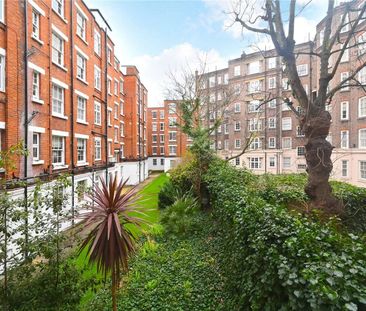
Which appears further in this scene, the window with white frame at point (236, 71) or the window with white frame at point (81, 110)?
the window with white frame at point (236, 71)

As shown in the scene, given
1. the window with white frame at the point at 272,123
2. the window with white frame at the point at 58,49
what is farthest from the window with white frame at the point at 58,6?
the window with white frame at the point at 272,123

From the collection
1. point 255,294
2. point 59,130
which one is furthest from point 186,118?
point 255,294

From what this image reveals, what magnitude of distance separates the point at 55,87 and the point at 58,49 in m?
2.43

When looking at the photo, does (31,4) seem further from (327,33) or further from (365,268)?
(365,268)

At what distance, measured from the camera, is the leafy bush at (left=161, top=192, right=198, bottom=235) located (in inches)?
413

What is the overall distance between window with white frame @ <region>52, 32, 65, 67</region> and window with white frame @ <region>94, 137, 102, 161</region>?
7.06 m

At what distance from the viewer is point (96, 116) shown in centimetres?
2052

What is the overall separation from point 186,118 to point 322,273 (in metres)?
14.7

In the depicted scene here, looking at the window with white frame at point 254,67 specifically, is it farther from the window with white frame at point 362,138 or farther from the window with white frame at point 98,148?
the window with white frame at point 98,148

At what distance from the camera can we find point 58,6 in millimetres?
14352

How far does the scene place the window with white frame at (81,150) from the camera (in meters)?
16.9

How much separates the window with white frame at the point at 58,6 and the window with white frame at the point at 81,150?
8.17 metres

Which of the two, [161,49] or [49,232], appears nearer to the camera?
[49,232]

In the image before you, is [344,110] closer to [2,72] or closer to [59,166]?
[59,166]
